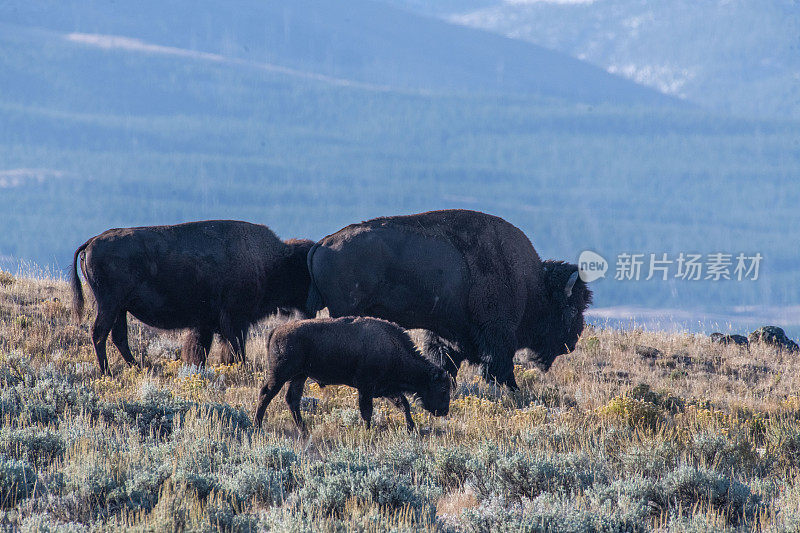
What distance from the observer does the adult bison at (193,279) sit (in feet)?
32.7

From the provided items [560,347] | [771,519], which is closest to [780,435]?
[771,519]

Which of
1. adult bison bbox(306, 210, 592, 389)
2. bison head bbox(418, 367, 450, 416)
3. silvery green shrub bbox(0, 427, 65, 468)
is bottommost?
silvery green shrub bbox(0, 427, 65, 468)

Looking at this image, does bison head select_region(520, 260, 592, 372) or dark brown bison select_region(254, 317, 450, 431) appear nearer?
dark brown bison select_region(254, 317, 450, 431)

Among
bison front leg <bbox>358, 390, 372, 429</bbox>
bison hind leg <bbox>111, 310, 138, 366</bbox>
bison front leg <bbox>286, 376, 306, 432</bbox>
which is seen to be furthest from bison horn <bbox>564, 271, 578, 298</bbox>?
bison hind leg <bbox>111, 310, 138, 366</bbox>

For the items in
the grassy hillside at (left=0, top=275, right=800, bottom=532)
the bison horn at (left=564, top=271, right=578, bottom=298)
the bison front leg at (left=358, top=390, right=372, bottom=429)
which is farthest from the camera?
the bison horn at (left=564, top=271, right=578, bottom=298)

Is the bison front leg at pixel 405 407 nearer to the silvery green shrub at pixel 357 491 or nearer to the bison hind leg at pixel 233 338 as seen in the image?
the silvery green shrub at pixel 357 491

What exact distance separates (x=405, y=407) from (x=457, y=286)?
241 centimetres

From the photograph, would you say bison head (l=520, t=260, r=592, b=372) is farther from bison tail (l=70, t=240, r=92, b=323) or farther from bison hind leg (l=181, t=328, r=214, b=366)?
bison tail (l=70, t=240, r=92, b=323)

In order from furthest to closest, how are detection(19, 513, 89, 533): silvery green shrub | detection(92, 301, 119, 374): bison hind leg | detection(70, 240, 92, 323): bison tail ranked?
1. detection(70, 240, 92, 323): bison tail
2. detection(92, 301, 119, 374): bison hind leg
3. detection(19, 513, 89, 533): silvery green shrub

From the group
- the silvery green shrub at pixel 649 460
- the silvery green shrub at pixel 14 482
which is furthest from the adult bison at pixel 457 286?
the silvery green shrub at pixel 14 482

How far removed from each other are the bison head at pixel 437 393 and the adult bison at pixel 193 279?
3.36 meters

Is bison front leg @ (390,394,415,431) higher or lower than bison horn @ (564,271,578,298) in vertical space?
lower

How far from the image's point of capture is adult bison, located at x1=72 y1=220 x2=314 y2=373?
9.96 meters

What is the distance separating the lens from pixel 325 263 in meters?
9.56
